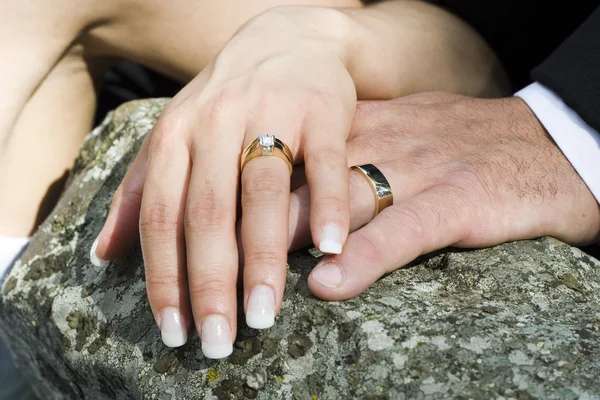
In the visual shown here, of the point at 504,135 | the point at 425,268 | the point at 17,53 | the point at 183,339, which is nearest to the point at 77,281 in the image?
the point at 183,339

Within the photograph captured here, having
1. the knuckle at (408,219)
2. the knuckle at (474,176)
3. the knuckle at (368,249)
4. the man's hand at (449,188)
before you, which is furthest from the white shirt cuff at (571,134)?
the knuckle at (368,249)

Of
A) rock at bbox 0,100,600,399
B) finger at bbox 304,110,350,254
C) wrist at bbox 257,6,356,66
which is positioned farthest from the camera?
wrist at bbox 257,6,356,66

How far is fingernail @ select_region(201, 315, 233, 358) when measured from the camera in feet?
2.77

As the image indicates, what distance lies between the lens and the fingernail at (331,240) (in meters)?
0.87

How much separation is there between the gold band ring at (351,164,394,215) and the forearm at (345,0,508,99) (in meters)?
0.38

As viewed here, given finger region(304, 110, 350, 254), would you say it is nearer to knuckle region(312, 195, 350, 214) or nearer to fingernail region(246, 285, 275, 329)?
knuckle region(312, 195, 350, 214)

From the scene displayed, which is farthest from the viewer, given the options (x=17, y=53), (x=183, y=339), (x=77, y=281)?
(x=17, y=53)

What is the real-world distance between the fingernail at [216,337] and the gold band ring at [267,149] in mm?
263

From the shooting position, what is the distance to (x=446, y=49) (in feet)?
5.07

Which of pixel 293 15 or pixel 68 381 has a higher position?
pixel 293 15

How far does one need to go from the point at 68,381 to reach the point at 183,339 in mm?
529

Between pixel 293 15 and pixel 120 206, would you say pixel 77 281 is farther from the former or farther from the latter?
pixel 293 15

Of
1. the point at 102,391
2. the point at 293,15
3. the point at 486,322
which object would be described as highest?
the point at 293,15

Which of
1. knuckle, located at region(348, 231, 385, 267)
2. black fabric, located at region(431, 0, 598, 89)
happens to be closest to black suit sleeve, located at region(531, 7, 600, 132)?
black fabric, located at region(431, 0, 598, 89)
